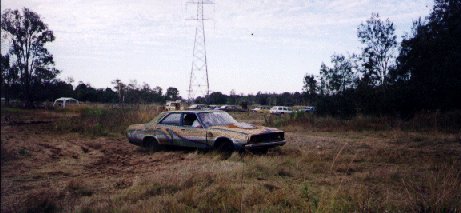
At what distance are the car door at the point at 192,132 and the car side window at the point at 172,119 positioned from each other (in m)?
0.16

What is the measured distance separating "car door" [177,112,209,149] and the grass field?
0.33 meters

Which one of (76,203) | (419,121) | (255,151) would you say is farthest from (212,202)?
(419,121)

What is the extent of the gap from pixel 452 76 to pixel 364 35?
16298mm

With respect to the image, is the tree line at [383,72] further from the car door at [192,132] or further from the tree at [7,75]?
the car door at [192,132]

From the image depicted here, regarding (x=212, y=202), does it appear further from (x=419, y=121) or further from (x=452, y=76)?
(x=452, y=76)

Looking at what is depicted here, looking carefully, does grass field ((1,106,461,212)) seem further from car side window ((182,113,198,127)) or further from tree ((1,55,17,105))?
tree ((1,55,17,105))

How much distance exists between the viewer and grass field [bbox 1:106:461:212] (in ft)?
16.4

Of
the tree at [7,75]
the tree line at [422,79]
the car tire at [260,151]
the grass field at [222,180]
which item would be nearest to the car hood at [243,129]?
the car tire at [260,151]

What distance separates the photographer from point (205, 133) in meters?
10.4

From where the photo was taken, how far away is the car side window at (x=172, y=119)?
36.6 ft

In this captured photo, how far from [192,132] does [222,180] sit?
4.41 m

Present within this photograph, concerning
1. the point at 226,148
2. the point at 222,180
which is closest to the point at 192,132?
the point at 226,148

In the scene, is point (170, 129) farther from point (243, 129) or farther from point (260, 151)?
point (260, 151)

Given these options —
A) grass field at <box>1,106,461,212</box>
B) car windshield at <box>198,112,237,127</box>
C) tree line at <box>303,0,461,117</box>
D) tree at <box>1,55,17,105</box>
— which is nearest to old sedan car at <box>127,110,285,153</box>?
car windshield at <box>198,112,237,127</box>
